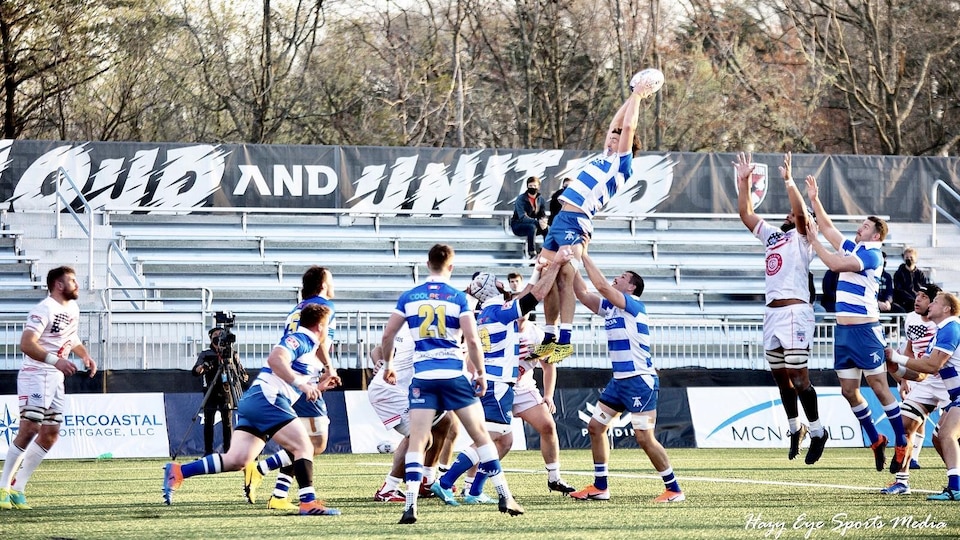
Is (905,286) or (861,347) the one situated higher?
(905,286)

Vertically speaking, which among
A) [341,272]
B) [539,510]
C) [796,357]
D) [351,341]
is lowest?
[539,510]

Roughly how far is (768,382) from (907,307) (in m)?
3.00

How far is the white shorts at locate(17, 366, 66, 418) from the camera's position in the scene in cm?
1111

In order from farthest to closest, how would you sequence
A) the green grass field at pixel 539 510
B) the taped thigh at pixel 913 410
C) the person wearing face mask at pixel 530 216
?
1. the person wearing face mask at pixel 530 216
2. the taped thigh at pixel 913 410
3. the green grass field at pixel 539 510

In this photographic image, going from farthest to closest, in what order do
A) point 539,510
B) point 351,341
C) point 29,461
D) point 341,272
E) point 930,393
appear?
point 341,272 → point 351,341 → point 930,393 → point 29,461 → point 539,510

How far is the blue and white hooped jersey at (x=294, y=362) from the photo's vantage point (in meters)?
9.92

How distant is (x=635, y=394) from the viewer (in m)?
11.4

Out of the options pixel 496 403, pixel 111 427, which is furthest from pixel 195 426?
pixel 496 403

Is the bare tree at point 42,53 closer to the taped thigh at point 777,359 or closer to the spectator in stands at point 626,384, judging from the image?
the spectator in stands at point 626,384

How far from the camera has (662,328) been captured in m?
20.3

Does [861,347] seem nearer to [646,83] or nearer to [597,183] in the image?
[597,183]
